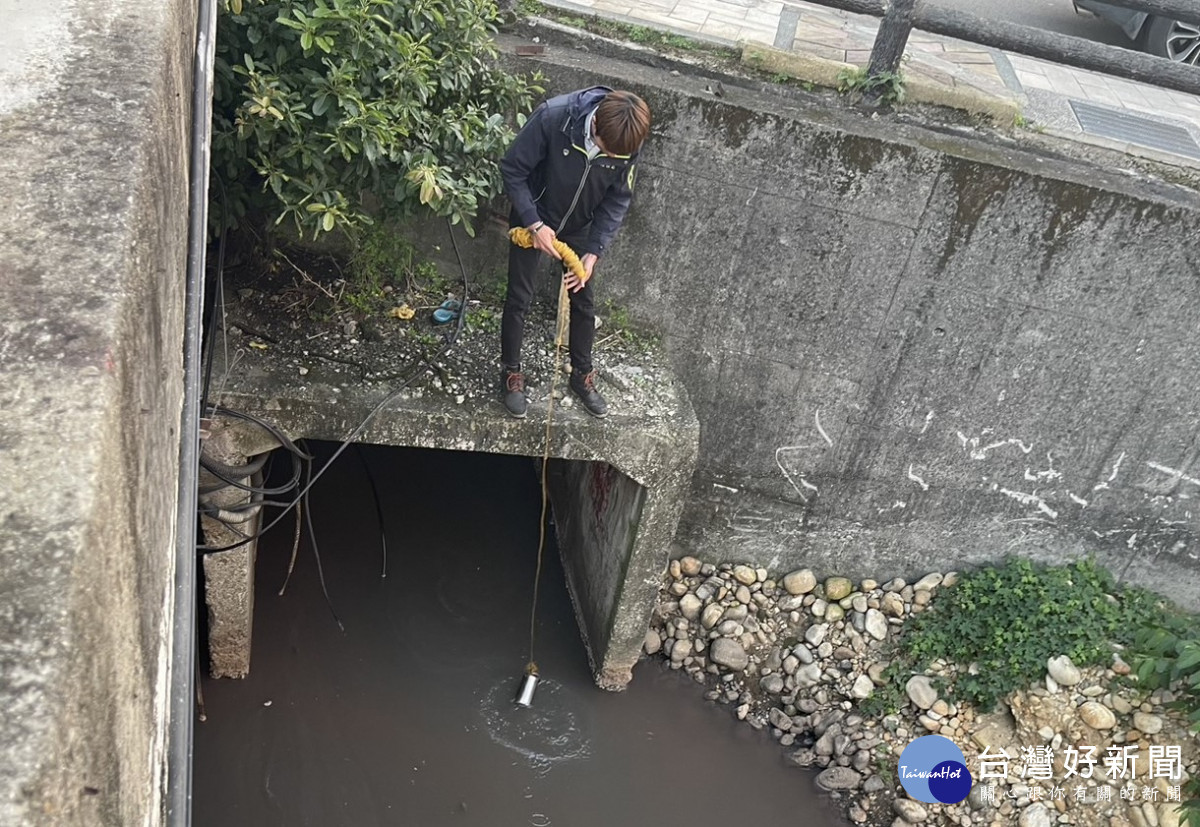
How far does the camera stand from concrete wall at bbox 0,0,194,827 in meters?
1.41

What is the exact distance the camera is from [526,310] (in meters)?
4.24

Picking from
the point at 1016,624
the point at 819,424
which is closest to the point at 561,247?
the point at 819,424

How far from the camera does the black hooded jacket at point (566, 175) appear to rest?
12.6 ft

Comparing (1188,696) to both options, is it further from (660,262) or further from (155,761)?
(155,761)

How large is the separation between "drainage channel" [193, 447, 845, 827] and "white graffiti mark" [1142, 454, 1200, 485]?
253 cm

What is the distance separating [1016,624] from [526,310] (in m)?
3.22

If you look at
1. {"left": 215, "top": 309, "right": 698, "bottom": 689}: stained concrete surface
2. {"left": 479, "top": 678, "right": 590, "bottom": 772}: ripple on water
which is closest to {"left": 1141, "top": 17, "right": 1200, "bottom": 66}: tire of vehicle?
{"left": 215, "top": 309, "right": 698, "bottom": 689}: stained concrete surface

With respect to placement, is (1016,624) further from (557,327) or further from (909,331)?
(557,327)

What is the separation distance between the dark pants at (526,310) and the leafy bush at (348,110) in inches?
11.9

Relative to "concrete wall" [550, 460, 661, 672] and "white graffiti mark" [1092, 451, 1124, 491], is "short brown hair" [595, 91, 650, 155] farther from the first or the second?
"white graffiti mark" [1092, 451, 1124, 491]

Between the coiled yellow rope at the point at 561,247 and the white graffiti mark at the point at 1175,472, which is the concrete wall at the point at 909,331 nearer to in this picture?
the white graffiti mark at the point at 1175,472

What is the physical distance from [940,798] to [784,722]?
88 cm

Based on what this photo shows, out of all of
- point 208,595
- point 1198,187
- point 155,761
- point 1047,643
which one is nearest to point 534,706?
point 208,595

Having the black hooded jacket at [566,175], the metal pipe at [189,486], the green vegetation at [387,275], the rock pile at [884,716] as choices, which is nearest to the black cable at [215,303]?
the green vegetation at [387,275]
